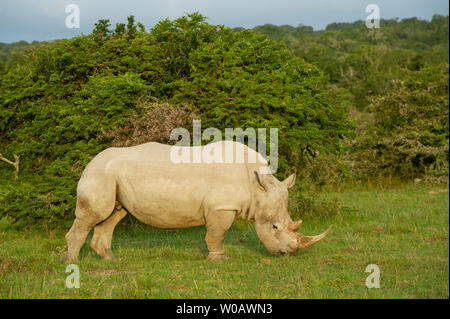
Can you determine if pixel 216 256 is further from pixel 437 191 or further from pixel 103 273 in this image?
pixel 437 191

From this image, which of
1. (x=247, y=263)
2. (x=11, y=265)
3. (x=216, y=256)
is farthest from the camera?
(x=216, y=256)

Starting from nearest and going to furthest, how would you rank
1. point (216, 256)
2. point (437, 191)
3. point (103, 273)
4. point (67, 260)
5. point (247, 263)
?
point (103, 273)
point (247, 263)
point (67, 260)
point (216, 256)
point (437, 191)

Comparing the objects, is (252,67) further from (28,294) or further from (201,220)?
(28,294)

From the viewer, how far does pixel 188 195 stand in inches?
346

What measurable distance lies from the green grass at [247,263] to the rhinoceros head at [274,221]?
0.82 ft

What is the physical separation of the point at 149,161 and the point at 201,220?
4.51 feet

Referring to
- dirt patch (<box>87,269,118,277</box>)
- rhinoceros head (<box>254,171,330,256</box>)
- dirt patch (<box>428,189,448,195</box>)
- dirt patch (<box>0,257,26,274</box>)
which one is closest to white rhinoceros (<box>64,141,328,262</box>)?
rhinoceros head (<box>254,171,330,256</box>)

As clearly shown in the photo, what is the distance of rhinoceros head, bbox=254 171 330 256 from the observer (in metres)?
8.87

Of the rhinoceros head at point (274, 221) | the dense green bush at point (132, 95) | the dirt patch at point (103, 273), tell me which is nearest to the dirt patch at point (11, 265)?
the dirt patch at point (103, 273)

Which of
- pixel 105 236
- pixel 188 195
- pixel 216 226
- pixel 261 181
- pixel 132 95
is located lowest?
pixel 105 236

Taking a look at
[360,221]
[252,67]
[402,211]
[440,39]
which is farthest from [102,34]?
[440,39]

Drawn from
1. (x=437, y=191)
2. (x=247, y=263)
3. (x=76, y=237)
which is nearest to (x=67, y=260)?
(x=76, y=237)

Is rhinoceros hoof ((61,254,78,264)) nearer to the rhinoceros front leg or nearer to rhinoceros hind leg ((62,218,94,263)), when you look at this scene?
rhinoceros hind leg ((62,218,94,263))

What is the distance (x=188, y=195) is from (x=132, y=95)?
13.1 ft
